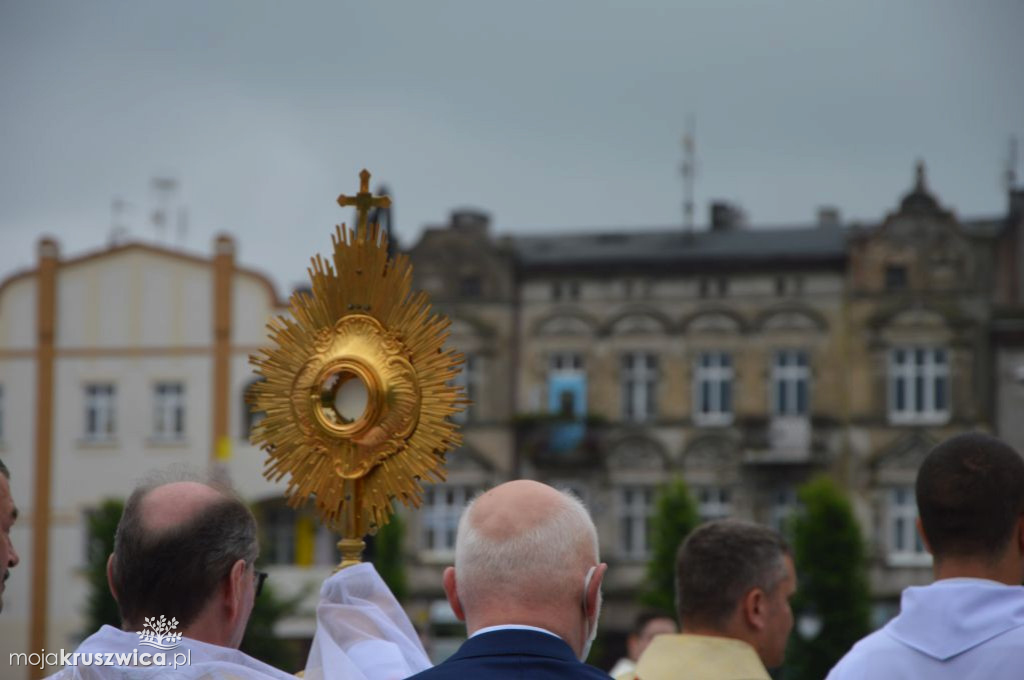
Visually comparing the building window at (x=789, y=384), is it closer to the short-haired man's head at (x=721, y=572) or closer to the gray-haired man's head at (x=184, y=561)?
the short-haired man's head at (x=721, y=572)

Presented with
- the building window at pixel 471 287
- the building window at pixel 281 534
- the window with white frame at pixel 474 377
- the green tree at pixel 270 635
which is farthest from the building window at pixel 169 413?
the building window at pixel 471 287

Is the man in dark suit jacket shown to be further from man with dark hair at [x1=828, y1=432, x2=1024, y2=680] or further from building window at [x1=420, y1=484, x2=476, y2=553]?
building window at [x1=420, y1=484, x2=476, y2=553]

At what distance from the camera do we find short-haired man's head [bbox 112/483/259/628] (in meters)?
4.05

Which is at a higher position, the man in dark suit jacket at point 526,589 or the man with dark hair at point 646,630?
the man in dark suit jacket at point 526,589

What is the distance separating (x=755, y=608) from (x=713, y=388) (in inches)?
1441

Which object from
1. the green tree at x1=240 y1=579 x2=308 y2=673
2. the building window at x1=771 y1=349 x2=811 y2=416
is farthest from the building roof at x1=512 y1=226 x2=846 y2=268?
the green tree at x1=240 y1=579 x2=308 y2=673

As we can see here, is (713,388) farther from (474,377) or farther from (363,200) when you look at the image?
(363,200)

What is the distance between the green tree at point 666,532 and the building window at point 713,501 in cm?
370

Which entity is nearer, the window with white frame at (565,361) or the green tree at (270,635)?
the green tree at (270,635)

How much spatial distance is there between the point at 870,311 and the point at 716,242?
4531 millimetres

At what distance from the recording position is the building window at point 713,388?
41.8 meters

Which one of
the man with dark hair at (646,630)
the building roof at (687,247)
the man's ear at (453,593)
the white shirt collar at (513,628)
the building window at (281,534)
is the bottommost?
the building window at (281,534)

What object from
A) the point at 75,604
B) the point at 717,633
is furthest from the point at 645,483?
the point at 717,633

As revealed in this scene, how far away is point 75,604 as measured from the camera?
44.0 m
